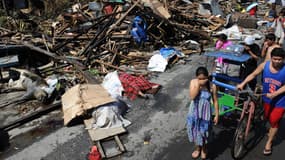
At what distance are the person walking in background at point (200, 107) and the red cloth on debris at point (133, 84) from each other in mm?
3394

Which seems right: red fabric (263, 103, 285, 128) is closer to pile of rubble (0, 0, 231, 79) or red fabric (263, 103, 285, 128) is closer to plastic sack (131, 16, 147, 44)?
pile of rubble (0, 0, 231, 79)

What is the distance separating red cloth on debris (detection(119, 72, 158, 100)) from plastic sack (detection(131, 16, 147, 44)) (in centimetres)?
340

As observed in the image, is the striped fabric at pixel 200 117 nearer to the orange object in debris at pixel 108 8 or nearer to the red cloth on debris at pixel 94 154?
the red cloth on debris at pixel 94 154

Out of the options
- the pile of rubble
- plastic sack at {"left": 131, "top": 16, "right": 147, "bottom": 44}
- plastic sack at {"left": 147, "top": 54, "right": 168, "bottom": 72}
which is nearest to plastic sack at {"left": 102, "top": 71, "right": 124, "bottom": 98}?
the pile of rubble

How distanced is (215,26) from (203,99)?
37.7ft

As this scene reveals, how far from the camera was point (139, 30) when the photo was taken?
40.9 feet

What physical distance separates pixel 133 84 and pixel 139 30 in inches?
166

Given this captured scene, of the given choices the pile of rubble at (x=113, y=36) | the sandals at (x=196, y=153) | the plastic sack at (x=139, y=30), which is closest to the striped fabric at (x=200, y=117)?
the sandals at (x=196, y=153)

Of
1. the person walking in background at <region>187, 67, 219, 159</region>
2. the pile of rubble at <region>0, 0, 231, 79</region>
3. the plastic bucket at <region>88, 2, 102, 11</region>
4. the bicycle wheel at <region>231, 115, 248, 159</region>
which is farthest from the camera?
the plastic bucket at <region>88, 2, 102, 11</region>

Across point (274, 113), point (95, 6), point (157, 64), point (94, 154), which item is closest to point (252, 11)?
point (95, 6)

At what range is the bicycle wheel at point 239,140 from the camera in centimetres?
545

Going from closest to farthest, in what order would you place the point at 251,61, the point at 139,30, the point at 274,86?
the point at 274,86 → the point at 251,61 → the point at 139,30

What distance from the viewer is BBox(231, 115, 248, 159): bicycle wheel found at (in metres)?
5.45

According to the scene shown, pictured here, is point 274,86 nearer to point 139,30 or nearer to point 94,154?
point 94,154
